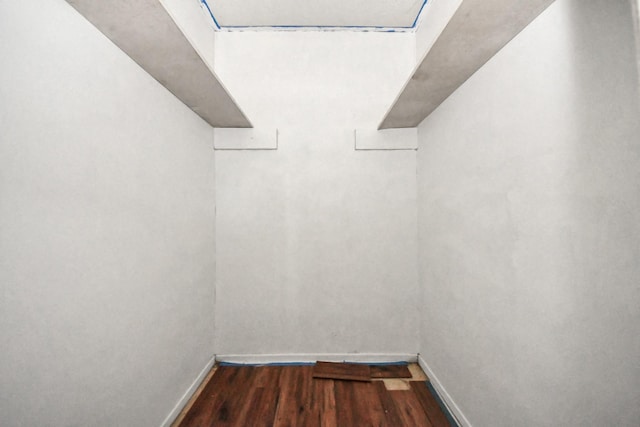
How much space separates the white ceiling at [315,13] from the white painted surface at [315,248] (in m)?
1.03

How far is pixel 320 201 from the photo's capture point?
2676 millimetres

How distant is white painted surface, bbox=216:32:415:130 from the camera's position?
8.80 ft

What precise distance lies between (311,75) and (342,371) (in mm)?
2851

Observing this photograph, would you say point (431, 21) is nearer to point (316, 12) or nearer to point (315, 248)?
point (316, 12)

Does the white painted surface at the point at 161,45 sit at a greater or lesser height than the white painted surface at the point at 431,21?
lesser

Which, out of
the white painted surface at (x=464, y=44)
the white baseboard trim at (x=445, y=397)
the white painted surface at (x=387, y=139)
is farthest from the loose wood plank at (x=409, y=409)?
the white painted surface at (x=464, y=44)

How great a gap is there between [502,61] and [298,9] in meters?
1.86

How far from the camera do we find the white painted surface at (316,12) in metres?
2.38

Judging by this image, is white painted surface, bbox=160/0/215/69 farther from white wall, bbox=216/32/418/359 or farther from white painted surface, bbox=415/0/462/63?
white painted surface, bbox=415/0/462/63

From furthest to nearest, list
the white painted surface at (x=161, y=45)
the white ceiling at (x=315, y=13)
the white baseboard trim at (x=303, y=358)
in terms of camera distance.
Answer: the white baseboard trim at (x=303, y=358) → the white ceiling at (x=315, y=13) → the white painted surface at (x=161, y=45)

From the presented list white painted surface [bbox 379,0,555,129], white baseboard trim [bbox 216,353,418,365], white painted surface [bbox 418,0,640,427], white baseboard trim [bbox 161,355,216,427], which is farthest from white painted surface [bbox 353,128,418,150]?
white baseboard trim [bbox 161,355,216,427]

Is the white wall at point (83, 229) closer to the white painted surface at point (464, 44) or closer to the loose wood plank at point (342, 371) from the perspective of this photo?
the loose wood plank at point (342, 371)

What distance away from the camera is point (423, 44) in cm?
250

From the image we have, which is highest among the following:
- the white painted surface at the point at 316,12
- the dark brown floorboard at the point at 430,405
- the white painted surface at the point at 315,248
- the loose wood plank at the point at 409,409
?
the white painted surface at the point at 316,12
